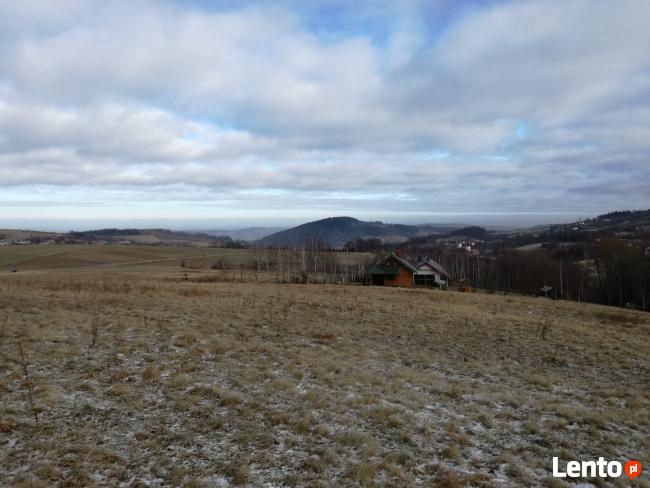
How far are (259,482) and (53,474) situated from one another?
2.68 m

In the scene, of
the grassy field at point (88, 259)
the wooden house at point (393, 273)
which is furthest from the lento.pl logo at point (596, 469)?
the grassy field at point (88, 259)

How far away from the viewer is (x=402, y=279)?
5066 cm

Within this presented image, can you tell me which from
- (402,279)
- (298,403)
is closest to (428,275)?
(402,279)

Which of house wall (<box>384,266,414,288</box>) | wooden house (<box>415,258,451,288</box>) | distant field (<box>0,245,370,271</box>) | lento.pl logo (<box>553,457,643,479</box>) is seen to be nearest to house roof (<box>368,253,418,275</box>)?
house wall (<box>384,266,414,288</box>)

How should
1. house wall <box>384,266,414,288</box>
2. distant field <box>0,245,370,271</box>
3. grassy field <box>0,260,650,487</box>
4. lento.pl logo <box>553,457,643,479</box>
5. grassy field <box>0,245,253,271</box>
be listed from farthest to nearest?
grassy field <box>0,245,253,271</box>
distant field <box>0,245,370,271</box>
house wall <box>384,266,414,288</box>
lento.pl logo <box>553,457,643,479</box>
grassy field <box>0,260,650,487</box>

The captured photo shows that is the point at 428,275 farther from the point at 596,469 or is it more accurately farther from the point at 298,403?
the point at 596,469

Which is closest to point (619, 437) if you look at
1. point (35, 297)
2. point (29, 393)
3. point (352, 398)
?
point (352, 398)

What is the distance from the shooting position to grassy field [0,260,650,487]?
555 centimetres

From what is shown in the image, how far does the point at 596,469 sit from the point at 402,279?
148ft

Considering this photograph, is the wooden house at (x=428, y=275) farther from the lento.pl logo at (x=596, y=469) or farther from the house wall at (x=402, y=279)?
the lento.pl logo at (x=596, y=469)

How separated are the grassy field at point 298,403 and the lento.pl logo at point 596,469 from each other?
0.17m

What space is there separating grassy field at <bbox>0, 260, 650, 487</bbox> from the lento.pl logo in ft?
0.55

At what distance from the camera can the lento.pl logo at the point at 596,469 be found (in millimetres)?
5754

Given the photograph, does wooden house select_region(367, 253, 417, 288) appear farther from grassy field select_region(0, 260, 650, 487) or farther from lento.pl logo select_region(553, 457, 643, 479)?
lento.pl logo select_region(553, 457, 643, 479)
